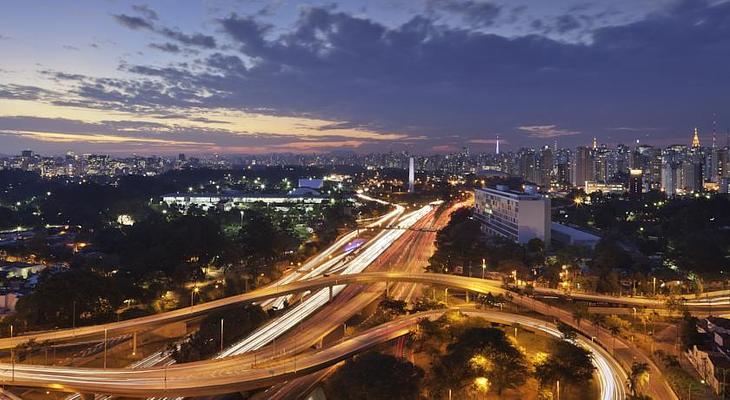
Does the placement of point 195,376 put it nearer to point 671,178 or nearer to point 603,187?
point 671,178

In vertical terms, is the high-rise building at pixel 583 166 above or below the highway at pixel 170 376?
above

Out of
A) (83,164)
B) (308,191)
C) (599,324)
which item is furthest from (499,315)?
(83,164)

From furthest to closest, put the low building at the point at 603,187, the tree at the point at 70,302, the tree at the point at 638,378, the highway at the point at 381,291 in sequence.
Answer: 1. the low building at the point at 603,187
2. the tree at the point at 70,302
3. the highway at the point at 381,291
4. the tree at the point at 638,378

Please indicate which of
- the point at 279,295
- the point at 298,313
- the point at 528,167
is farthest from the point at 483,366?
the point at 528,167

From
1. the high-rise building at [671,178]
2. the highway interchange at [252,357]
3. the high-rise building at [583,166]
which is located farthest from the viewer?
the high-rise building at [583,166]

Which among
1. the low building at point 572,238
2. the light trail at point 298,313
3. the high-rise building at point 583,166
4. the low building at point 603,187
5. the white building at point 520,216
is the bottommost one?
the light trail at point 298,313

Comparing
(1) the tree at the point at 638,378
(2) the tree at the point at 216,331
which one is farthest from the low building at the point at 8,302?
(1) the tree at the point at 638,378

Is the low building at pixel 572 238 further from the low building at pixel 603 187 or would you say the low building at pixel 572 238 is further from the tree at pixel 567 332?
the low building at pixel 603 187
